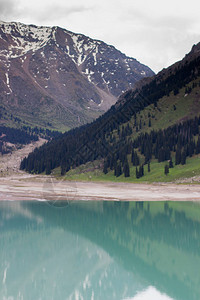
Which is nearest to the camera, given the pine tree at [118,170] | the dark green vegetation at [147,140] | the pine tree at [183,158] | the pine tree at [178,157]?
the pine tree at [183,158]

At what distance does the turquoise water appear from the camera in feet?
102

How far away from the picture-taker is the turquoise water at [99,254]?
31188 millimetres

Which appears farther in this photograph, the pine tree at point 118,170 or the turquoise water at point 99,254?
the pine tree at point 118,170

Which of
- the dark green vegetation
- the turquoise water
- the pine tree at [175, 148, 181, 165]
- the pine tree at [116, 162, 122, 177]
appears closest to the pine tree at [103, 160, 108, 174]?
the dark green vegetation

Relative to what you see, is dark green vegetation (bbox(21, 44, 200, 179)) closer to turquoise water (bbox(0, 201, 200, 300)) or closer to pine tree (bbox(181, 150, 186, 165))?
pine tree (bbox(181, 150, 186, 165))

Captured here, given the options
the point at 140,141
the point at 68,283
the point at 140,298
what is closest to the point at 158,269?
the point at 140,298

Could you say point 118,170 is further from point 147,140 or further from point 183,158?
point 183,158

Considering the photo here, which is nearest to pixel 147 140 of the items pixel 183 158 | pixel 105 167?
pixel 105 167

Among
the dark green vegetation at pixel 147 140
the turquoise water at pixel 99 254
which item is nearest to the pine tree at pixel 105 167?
the dark green vegetation at pixel 147 140

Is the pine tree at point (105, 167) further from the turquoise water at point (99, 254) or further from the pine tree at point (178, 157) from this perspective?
the turquoise water at point (99, 254)

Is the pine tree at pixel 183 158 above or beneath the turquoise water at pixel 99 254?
above

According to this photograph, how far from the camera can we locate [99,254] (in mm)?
42500

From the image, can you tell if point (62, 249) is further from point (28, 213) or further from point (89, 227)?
point (28, 213)

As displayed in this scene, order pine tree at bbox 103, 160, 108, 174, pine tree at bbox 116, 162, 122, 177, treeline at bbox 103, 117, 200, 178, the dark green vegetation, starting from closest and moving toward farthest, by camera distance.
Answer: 1. treeline at bbox 103, 117, 200, 178
2. pine tree at bbox 116, 162, 122, 177
3. the dark green vegetation
4. pine tree at bbox 103, 160, 108, 174
